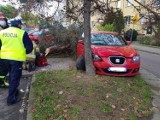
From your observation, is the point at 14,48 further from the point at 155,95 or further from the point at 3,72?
the point at 155,95

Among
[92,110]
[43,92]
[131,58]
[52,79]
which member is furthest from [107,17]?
[92,110]

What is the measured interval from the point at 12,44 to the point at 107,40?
15.0ft

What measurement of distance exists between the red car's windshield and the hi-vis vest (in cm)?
410

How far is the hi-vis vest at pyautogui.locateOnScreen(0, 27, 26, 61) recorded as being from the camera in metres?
6.75

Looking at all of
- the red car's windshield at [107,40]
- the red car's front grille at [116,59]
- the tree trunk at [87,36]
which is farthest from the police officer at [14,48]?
the red car's windshield at [107,40]

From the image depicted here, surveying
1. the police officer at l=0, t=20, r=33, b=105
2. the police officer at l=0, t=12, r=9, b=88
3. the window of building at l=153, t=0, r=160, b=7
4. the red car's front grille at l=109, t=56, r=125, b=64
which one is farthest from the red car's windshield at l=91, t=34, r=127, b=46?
the police officer at l=0, t=20, r=33, b=105

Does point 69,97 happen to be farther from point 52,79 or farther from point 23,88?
point 23,88

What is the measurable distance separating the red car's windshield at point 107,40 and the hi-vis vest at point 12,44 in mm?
4095

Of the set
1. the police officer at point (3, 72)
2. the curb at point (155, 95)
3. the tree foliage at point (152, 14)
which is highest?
the tree foliage at point (152, 14)

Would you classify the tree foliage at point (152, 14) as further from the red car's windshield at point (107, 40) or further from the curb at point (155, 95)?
the red car's windshield at point (107, 40)

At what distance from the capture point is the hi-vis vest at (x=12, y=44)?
22.1ft

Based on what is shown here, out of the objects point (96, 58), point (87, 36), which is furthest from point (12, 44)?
point (96, 58)

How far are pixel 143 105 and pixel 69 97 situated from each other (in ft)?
5.21

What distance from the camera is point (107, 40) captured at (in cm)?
1064
